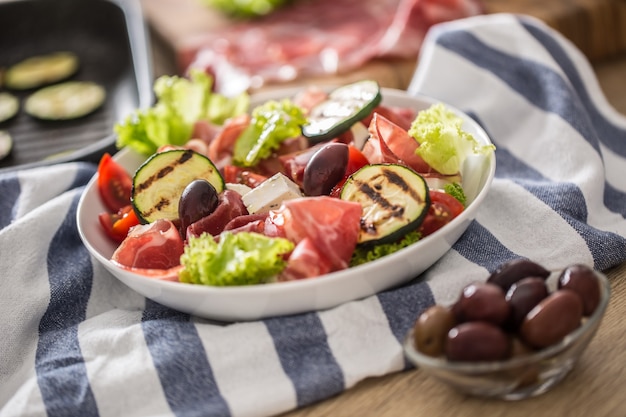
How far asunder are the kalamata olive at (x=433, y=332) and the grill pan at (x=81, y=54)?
4.57ft

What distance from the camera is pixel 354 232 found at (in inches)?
56.8

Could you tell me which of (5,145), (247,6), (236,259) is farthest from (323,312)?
(247,6)

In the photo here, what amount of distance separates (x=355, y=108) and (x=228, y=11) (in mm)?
1732

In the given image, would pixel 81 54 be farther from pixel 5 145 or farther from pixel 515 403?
pixel 515 403

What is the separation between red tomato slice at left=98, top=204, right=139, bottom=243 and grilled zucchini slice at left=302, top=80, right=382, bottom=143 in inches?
17.3

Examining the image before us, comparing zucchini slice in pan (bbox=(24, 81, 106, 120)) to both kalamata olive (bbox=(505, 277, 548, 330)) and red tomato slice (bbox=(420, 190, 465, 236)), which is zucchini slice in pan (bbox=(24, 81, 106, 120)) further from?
kalamata olive (bbox=(505, 277, 548, 330))

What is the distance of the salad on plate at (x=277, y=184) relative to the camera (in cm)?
142

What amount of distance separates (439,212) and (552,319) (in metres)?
0.38

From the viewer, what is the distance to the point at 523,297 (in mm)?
1227

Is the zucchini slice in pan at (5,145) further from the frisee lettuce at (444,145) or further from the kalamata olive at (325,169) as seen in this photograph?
the frisee lettuce at (444,145)

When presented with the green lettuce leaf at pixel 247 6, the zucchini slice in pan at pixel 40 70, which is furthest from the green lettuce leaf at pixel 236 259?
the green lettuce leaf at pixel 247 6

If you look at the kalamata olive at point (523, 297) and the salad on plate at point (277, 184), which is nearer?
the kalamata olive at point (523, 297)

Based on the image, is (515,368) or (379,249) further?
(379,249)

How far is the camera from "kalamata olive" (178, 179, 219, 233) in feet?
5.19
